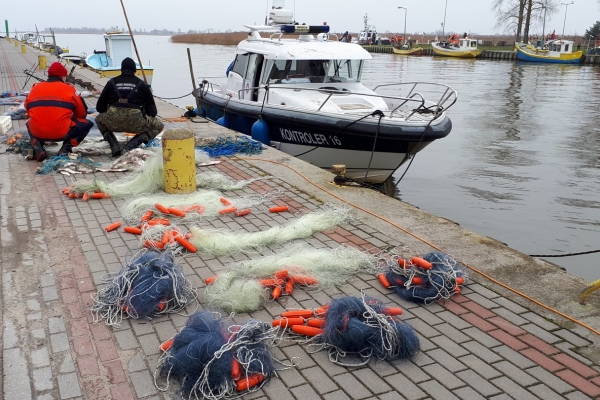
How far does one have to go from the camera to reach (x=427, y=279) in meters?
4.28

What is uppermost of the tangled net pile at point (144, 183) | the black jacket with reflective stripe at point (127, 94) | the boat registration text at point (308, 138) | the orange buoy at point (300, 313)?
the black jacket with reflective stripe at point (127, 94)

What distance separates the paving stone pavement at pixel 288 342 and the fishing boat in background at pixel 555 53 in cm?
5313

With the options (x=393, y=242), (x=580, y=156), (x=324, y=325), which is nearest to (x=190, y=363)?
(x=324, y=325)

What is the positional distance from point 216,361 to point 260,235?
220 cm

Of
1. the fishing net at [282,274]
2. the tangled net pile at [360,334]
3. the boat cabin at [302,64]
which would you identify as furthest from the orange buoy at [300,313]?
the boat cabin at [302,64]

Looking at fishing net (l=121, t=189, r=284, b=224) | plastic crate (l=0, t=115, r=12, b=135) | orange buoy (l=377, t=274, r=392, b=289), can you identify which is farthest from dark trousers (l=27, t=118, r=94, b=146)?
orange buoy (l=377, t=274, r=392, b=289)

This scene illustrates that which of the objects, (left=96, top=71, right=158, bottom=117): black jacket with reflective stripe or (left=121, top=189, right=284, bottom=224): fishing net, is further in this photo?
(left=96, top=71, right=158, bottom=117): black jacket with reflective stripe

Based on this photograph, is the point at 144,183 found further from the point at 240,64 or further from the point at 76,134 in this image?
the point at 240,64

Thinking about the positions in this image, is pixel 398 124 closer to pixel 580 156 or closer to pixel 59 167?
pixel 59 167

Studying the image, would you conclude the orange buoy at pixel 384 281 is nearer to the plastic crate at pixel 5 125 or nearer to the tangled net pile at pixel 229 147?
the tangled net pile at pixel 229 147

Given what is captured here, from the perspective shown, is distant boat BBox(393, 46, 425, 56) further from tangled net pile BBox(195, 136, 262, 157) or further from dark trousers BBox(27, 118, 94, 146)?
dark trousers BBox(27, 118, 94, 146)

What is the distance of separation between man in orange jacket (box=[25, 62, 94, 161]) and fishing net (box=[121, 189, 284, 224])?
7.85ft

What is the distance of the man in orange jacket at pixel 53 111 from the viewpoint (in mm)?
7754

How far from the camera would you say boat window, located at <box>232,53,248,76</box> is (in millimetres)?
11698
